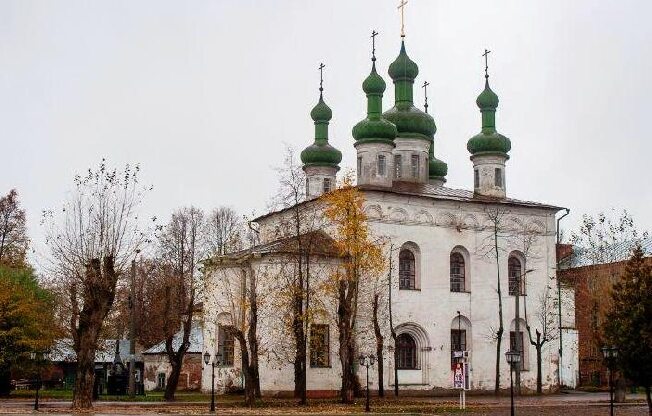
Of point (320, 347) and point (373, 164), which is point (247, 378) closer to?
point (320, 347)

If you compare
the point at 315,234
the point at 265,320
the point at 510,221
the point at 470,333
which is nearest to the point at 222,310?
the point at 265,320

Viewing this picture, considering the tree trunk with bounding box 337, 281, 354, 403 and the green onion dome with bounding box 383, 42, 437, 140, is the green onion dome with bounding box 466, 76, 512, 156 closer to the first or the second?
the green onion dome with bounding box 383, 42, 437, 140

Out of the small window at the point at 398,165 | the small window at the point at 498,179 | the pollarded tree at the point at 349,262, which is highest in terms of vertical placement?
the small window at the point at 398,165

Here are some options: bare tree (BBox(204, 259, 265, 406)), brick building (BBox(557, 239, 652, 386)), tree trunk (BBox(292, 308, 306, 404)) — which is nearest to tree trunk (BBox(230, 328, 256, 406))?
bare tree (BBox(204, 259, 265, 406))

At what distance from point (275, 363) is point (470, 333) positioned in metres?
9.96

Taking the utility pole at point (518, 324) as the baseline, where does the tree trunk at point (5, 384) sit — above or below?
below

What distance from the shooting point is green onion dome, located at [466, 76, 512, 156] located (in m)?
47.1

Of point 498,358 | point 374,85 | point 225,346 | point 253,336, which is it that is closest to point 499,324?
point 498,358

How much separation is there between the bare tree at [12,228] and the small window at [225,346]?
66.2 feet

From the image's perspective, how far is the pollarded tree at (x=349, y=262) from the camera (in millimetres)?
35344

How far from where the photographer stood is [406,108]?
154 ft

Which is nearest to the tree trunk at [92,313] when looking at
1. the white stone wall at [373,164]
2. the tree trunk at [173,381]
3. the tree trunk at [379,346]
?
the tree trunk at [173,381]

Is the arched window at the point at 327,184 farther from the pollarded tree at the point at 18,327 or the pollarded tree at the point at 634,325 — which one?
the pollarded tree at the point at 634,325

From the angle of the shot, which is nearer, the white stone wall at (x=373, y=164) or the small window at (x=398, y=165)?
the white stone wall at (x=373, y=164)
